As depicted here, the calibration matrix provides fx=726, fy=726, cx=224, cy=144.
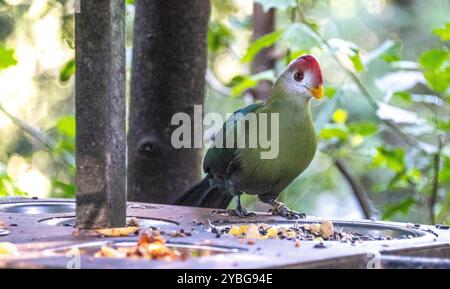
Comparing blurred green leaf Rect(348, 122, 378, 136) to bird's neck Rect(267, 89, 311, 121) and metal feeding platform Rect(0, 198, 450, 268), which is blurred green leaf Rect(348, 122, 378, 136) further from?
metal feeding platform Rect(0, 198, 450, 268)

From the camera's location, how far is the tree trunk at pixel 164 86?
3.93 meters

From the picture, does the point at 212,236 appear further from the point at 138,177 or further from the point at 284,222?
the point at 138,177

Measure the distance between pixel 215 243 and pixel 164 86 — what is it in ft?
6.22

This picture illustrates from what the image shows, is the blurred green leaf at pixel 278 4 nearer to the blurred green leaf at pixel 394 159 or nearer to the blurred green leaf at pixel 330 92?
the blurred green leaf at pixel 330 92

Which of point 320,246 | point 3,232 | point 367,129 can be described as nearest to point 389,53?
point 367,129

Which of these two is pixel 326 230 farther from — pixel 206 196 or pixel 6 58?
pixel 6 58

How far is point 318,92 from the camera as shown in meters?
3.70

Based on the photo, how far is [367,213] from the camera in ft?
16.0

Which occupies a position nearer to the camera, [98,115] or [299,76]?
[98,115]

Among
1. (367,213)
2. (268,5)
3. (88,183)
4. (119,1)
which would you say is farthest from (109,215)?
(367,213)

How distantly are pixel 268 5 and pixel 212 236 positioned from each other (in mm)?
1876

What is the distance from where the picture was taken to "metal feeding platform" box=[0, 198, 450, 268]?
1766 millimetres

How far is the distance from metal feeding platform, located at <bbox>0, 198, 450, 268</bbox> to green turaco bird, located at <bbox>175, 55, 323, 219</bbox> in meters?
0.45

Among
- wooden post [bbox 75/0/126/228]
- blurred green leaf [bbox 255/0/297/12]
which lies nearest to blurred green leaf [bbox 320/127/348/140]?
blurred green leaf [bbox 255/0/297/12]
